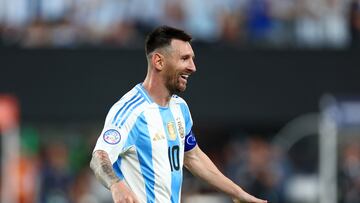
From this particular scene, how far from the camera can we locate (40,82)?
19391mm

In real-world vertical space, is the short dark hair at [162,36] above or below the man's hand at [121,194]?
above

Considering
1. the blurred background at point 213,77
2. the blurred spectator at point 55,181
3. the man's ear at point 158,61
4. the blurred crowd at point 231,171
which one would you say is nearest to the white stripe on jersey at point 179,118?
the man's ear at point 158,61

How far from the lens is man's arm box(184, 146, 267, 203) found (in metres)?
8.27

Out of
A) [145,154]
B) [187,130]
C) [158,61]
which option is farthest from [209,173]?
[158,61]

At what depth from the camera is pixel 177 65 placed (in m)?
7.96

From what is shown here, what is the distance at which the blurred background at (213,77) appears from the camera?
18.4 meters

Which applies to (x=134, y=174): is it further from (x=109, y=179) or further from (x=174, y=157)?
(x=109, y=179)

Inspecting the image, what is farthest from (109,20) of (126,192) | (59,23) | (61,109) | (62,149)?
(126,192)

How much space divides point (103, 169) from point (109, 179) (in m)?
0.12

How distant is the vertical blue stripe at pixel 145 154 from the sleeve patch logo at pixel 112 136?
0.20 meters

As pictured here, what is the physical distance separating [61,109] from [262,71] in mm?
3488

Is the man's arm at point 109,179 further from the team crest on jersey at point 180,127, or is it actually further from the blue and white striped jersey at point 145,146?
the team crest on jersey at point 180,127

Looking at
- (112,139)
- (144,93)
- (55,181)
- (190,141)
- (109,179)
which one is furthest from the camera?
(55,181)

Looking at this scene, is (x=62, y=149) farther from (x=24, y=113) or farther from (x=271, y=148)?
(x=271, y=148)
